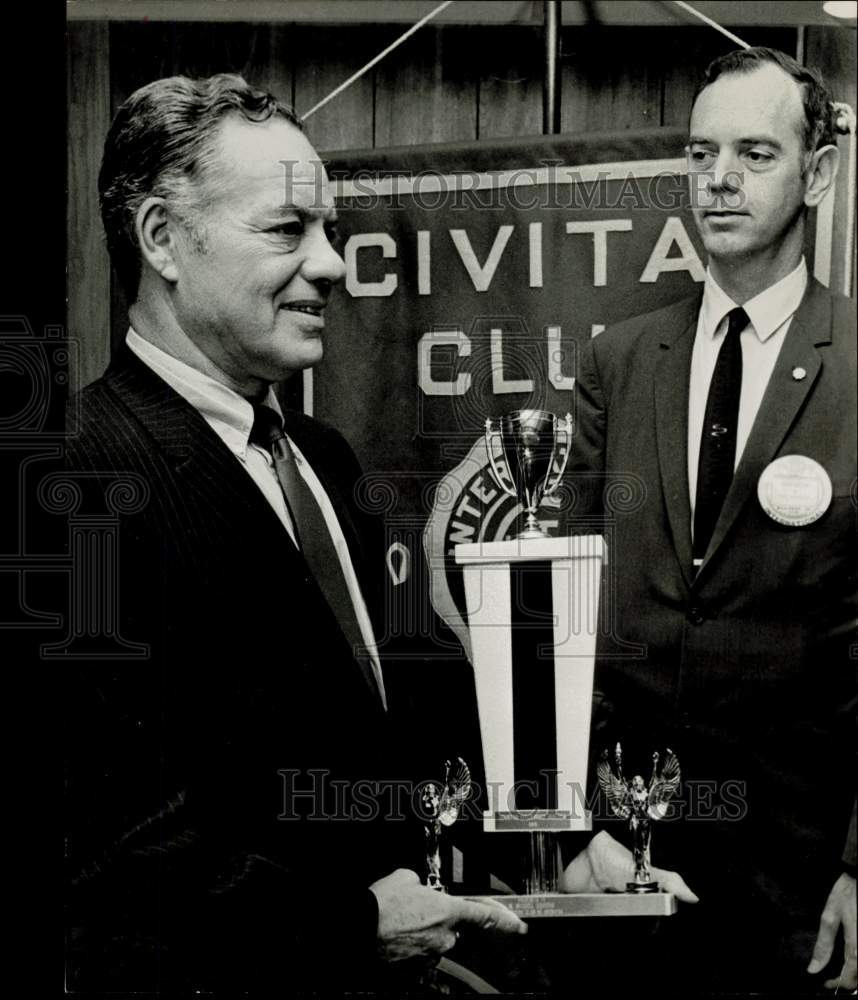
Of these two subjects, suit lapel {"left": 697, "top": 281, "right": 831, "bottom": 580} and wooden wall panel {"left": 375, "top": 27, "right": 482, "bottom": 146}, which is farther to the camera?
wooden wall panel {"left": 375, "top": 27, "right": 482, "bottom": 146}

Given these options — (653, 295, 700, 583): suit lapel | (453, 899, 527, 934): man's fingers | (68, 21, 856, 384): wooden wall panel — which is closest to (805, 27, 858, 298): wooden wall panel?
(68, 21, 856, 384): wooden wall panel

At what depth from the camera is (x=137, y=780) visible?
2.81 meters

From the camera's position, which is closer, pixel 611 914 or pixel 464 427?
pixel 611 914

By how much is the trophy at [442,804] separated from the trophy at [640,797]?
0.85ft

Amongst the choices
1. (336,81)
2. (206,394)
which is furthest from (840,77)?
(206,394)

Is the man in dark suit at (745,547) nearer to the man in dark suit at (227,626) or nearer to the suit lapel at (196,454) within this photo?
the man in dark suit at (227,626)

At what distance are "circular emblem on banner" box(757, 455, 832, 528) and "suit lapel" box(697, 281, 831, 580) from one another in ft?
0.07

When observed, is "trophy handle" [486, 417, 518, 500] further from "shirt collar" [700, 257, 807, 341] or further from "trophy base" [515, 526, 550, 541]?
"shirt collar" [700, 257, 807, 341]

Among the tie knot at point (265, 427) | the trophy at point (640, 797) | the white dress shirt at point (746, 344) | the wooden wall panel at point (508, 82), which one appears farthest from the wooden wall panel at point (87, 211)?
the trophy at point (640, 797)

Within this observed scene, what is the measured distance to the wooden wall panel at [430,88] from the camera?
300 centimetres

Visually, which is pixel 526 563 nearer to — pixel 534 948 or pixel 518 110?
pixel 534 948

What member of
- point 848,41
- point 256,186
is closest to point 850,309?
point 848,41

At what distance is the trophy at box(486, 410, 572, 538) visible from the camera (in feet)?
9.37

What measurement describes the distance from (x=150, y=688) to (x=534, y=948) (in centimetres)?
87
